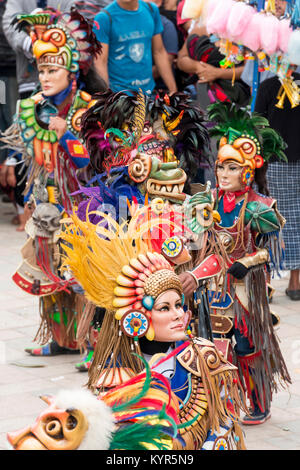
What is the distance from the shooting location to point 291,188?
304 inches

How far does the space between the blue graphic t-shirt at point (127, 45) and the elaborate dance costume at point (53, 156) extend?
122 centimetres

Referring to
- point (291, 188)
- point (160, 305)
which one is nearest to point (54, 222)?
point (291, 188)

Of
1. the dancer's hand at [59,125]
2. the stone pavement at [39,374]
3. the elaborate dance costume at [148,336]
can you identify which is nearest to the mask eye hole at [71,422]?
the elaborate dance costume at [148,336]

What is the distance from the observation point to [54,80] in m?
6.21

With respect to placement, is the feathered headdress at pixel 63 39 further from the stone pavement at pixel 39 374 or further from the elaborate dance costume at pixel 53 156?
the stone pavement at pixel 39 374

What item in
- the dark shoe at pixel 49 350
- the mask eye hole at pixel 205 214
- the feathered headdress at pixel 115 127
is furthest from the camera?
the dark shoe at pixel 49 350

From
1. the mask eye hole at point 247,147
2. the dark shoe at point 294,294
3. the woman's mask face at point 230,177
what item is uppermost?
the mask eye hole at point 247,147

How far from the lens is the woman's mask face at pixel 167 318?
3.57 metres

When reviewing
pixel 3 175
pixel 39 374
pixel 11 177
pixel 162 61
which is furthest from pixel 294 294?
pixel 3 175

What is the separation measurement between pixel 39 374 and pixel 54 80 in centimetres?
187

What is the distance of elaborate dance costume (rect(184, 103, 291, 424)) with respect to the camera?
16.8 ft

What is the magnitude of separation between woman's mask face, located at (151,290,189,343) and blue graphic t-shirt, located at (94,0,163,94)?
4.25 meters
